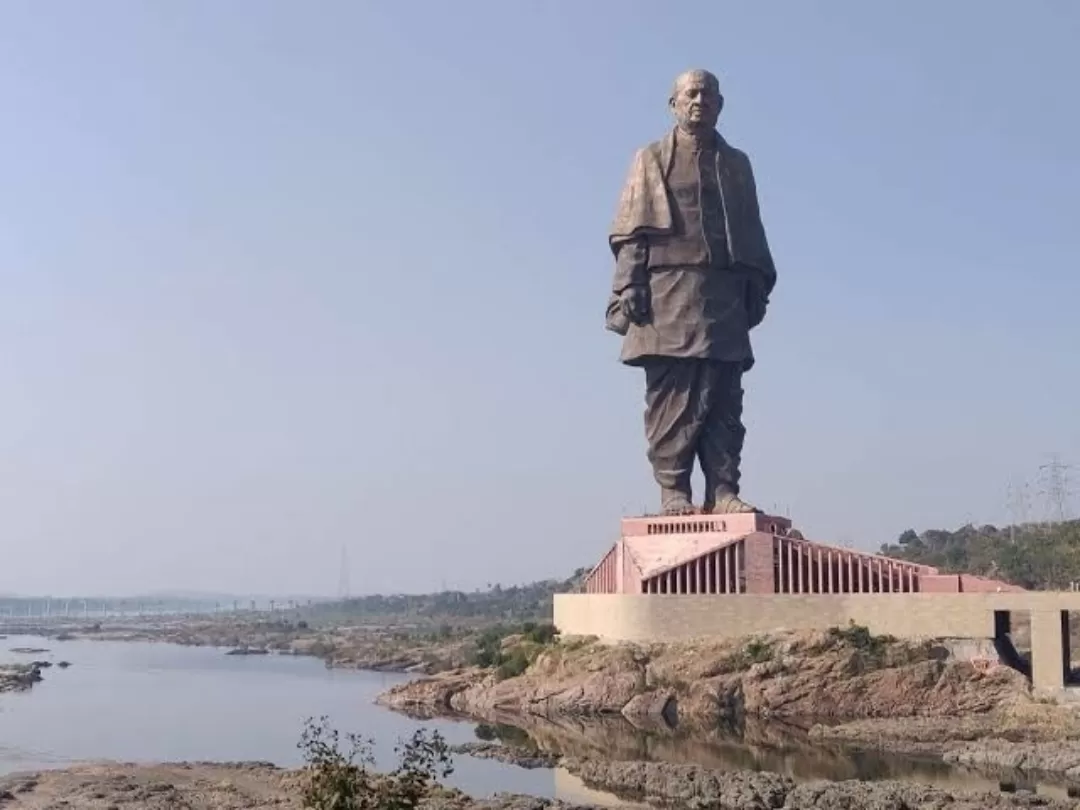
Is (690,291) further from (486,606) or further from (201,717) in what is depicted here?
(486,606)

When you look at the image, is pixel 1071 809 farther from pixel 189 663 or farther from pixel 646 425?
pixel 189 663

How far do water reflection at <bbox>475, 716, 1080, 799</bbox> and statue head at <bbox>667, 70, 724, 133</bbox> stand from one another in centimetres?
2344

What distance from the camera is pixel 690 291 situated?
1950 inches

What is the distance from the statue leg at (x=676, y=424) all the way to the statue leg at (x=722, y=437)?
45cm

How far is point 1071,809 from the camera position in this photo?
2439cm

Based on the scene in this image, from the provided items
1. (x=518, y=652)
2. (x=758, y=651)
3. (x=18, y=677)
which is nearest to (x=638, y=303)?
(x=518, y=652)

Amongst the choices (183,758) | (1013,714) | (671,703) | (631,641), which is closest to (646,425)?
(631,641)

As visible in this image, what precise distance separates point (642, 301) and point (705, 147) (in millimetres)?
6701

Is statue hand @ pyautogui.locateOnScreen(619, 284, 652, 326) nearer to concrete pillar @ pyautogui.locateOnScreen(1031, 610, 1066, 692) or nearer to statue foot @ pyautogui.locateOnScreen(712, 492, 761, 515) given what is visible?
statue foot @ pyautogui.locateOnScreen(712, 492, 761, 515)

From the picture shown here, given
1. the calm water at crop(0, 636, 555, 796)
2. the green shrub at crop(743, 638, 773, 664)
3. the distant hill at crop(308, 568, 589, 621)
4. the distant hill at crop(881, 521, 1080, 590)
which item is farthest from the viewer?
the distant hill at crop(308, 568, 589, 621)

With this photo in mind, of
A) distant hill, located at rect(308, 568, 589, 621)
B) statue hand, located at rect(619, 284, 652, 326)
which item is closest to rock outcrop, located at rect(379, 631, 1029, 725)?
statue hand, located at rect(619, 284, 652, 326)

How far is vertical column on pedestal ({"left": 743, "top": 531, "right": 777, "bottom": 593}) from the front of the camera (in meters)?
44.5

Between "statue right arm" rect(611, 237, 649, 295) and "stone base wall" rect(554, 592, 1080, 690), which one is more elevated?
"statue right arm" rect(611, 237, 649, 295)

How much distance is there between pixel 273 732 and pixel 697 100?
28.3m
